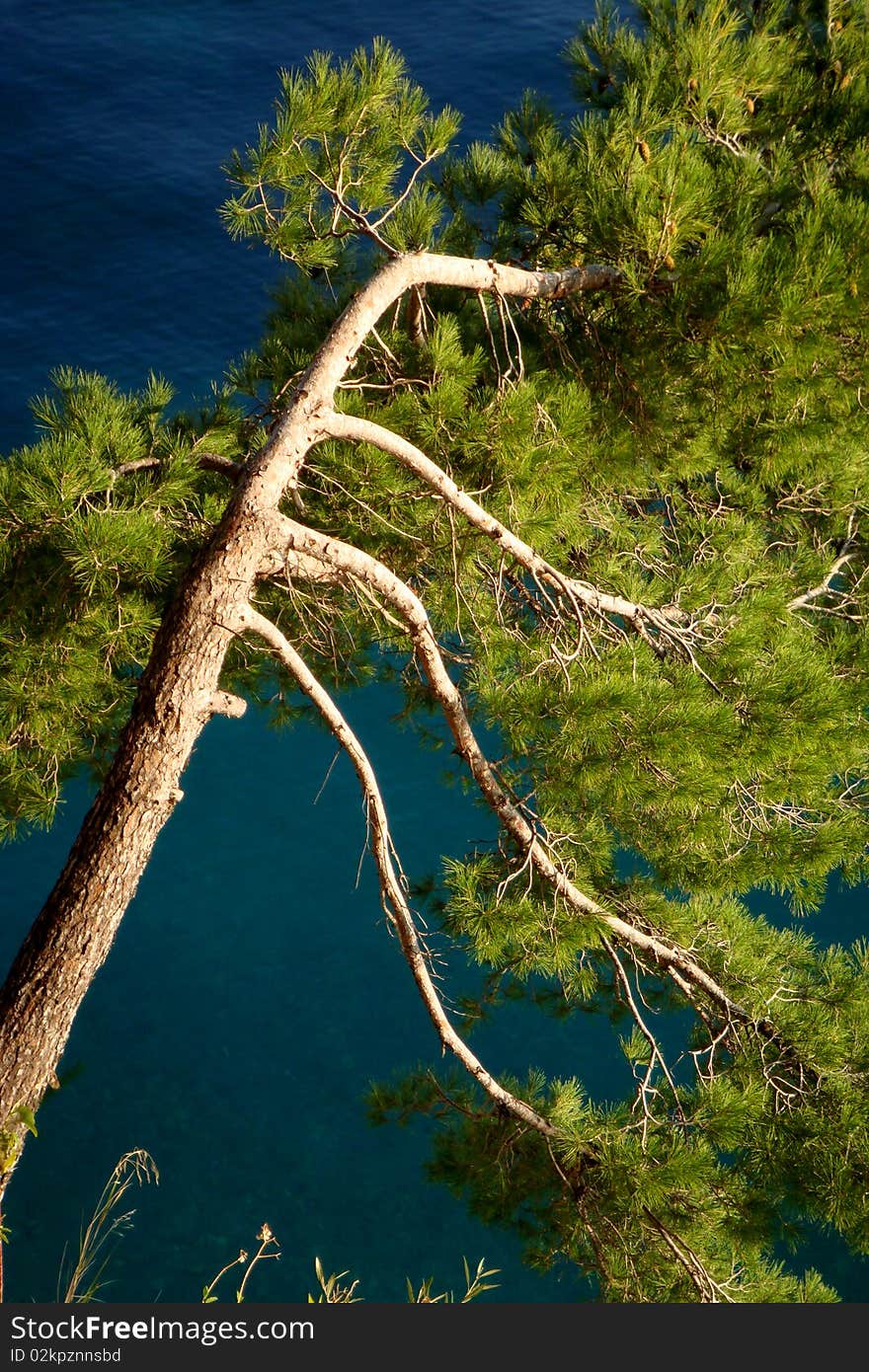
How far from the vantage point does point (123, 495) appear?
2.20 m

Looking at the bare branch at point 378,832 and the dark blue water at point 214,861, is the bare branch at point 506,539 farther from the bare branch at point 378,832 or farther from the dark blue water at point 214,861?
the dark blue water at point 214,861

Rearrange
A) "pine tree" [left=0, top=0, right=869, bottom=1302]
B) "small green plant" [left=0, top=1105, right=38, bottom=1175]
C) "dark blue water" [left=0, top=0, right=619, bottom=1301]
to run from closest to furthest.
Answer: "small green plant" [left=0, top=1105, right=38, bottom=1175]
"pine tree" [left=0, top=0, right=869, bottom=1302]
"dark blue water" [left=0, top=0, right=619, bottom=1301]

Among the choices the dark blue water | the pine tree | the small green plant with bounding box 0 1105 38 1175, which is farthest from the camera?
the dark blue water

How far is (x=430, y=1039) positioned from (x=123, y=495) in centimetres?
341

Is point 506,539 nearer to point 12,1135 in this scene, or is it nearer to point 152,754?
point 152,754

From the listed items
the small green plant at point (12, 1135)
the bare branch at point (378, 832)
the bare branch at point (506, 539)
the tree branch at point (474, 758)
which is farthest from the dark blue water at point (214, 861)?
the bare branch at point (506, 539)

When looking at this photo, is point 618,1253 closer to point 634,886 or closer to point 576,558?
point 634,886

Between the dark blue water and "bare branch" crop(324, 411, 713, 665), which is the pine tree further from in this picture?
the dark blue water

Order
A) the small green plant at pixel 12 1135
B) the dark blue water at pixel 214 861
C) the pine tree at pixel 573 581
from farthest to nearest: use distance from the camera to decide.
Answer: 1. the dark blue water at pixel 214 861
2. the pine tree at pixel 573 581
3. the small green plant at pixel 12 1135

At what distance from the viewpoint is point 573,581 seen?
2.29m

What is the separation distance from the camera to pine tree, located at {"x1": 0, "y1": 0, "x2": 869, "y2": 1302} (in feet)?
6.84

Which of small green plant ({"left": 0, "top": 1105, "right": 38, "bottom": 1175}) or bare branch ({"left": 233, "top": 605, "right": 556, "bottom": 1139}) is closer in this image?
small green plant ({"left": 0, "top": 1105, "right": 38, "bottom": 1175})

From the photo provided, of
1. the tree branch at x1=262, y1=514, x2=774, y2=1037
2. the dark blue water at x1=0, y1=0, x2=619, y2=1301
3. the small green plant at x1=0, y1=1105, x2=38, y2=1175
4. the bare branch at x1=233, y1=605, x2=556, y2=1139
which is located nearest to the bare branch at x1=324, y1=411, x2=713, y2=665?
the tree branch at x1=262, y1=514, x2=774, y2=1037

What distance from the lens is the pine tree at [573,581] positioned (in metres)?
2.08
